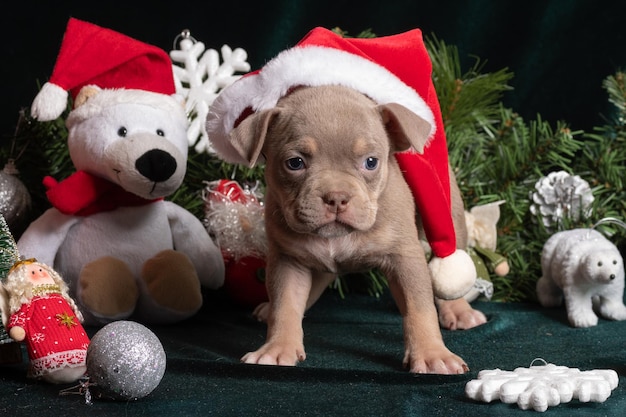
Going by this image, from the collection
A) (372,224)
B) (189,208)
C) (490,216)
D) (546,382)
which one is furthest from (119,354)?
(490,216)

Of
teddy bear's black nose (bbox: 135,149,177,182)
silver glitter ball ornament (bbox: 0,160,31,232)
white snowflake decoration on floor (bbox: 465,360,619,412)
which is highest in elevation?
teddy bear's black nose (bbox: 135,149,177,182)

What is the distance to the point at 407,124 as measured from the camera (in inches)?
89.6

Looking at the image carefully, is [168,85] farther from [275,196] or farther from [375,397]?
[375,397]

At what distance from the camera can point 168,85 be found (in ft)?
9.84

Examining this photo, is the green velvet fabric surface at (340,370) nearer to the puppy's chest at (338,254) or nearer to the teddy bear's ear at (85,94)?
the puppy's chest at (338,254)

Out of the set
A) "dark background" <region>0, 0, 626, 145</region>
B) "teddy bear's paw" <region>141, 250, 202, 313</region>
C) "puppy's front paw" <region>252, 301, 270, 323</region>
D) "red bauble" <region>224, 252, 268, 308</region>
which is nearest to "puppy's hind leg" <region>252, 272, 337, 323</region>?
"puppy's front paw" <region>252, 301, 270, 323</region>

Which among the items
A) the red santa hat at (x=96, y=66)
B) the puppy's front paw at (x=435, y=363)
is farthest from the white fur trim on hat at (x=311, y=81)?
the puppy's front paw at (x=435, y=363)

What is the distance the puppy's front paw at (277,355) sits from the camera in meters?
2.24

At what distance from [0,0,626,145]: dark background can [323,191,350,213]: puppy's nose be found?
203 cm

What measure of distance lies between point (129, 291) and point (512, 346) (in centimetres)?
120

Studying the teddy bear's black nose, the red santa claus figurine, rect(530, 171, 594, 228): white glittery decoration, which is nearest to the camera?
the red santa claus figurine

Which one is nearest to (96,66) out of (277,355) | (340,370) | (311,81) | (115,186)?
(115,186)

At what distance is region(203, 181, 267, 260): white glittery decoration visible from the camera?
125 inches

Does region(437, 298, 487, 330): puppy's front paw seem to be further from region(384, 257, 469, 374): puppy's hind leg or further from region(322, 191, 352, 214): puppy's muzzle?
region(322, 191, 352, 214): puppy's muzzle
